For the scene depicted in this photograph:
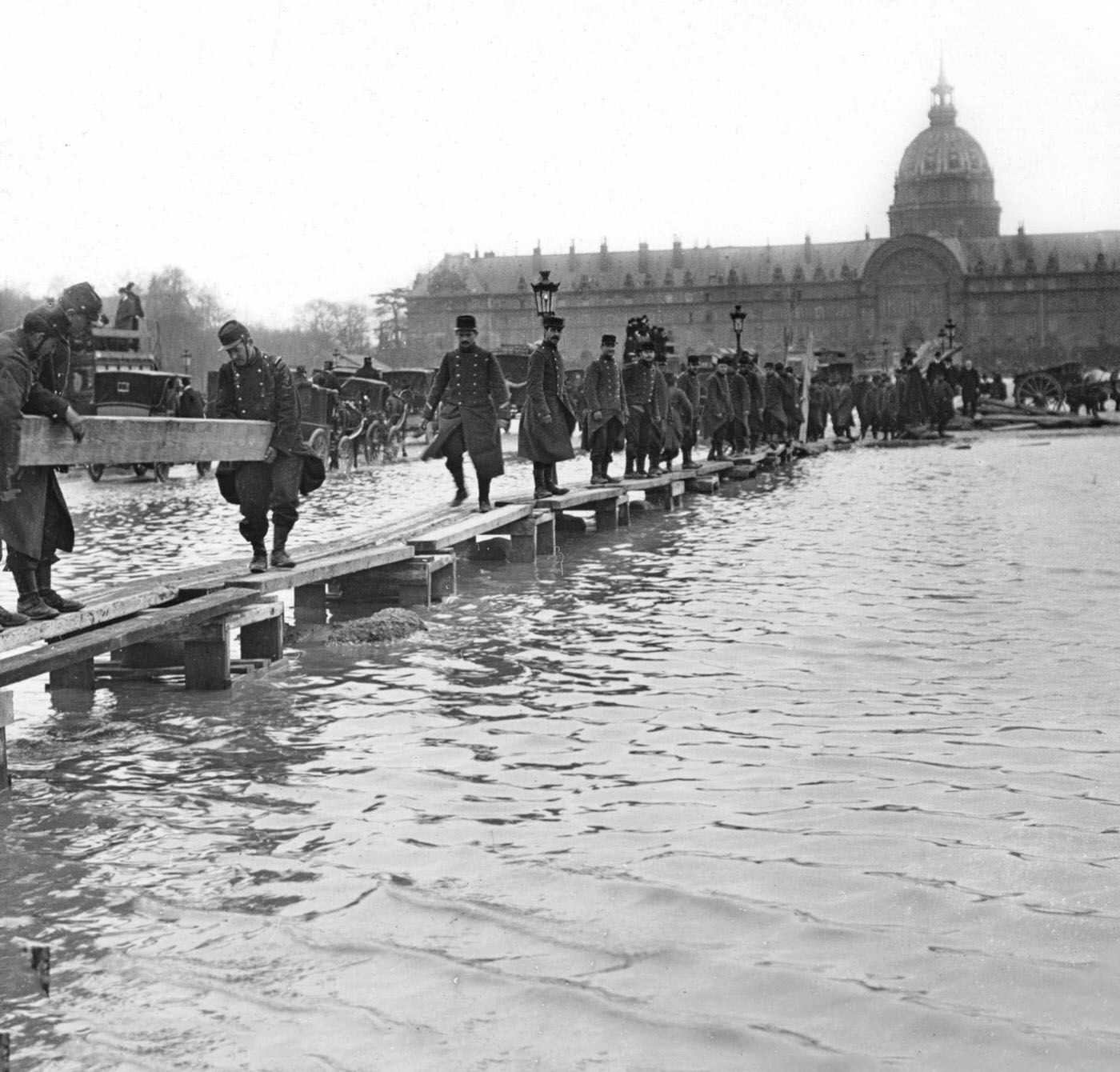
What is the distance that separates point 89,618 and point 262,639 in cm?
123

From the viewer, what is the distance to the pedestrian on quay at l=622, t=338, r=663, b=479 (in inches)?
723

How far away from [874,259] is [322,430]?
9668 centimetres

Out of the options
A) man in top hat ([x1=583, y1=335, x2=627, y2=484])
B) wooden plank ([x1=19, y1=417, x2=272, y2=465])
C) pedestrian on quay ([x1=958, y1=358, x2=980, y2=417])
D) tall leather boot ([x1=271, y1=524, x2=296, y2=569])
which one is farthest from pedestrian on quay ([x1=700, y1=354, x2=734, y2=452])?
pedestrian on quay ([x1=958, y1=358, x2=980, y2=417])

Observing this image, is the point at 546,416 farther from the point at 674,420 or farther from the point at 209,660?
the point at 209,660

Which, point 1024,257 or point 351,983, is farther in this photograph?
point 1024,257

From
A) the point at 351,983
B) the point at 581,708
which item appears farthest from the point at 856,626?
the point at 351,983

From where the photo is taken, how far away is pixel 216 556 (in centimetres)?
1230

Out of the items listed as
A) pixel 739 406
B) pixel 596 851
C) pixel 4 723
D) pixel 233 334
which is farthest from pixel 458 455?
pixel 739 406

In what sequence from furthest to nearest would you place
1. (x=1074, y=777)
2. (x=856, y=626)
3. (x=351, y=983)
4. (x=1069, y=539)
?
(x=1069, y=539), (x=856, y=626), (x=1074, y=777), (x=351, y=983)

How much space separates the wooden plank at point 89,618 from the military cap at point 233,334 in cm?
132

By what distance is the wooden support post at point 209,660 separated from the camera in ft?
24.1

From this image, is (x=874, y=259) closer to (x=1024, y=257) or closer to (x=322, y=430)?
(x=1024, y=257)

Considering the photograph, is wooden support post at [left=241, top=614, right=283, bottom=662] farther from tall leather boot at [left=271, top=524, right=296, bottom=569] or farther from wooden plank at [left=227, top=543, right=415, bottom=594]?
tall leather boot at [left=271, top=524, right=296, bottom=569]

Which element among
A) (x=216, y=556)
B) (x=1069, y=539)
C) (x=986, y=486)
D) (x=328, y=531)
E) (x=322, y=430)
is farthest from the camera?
(x=322, y=430)
